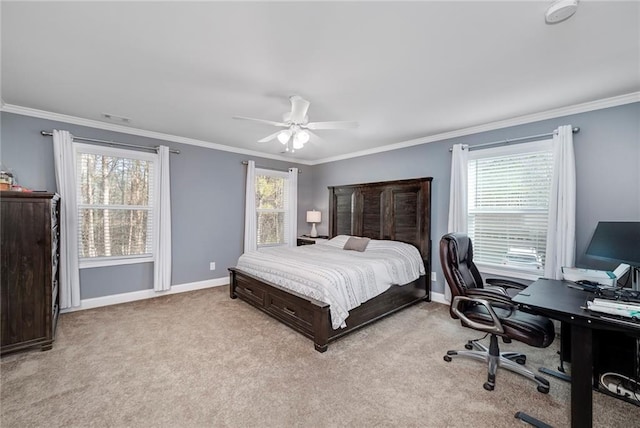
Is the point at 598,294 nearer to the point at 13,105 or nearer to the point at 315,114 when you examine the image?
the point at 315,114

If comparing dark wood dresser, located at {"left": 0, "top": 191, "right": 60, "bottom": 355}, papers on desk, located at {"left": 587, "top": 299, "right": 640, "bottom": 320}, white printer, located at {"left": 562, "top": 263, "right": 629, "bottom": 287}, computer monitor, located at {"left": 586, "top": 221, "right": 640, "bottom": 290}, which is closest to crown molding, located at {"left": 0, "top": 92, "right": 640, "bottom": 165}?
computer monitor, located at {"left": 586, "top": 221, "right": 640, "bottom": 290}

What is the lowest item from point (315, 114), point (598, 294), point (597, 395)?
point (597, 395)

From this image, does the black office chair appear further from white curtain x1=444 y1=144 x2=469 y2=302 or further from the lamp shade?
the lamp shade

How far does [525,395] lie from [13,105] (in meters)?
5.68

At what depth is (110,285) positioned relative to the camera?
3.67 m

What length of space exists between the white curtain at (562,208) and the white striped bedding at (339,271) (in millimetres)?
1488

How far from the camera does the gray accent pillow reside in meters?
4.11

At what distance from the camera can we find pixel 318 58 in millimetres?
1999

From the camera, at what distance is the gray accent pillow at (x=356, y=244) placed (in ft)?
13.5

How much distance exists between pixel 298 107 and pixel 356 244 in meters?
2.35

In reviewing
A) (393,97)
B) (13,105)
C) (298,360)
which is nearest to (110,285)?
(13,105)

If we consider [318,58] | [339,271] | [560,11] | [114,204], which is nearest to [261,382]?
[339,271]

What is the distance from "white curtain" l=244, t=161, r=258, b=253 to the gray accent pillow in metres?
1.75

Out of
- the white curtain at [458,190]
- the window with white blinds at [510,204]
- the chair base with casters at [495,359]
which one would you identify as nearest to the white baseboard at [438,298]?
the window with white blinds at [510,204]
